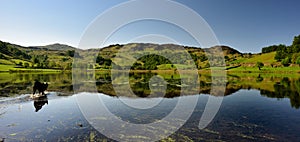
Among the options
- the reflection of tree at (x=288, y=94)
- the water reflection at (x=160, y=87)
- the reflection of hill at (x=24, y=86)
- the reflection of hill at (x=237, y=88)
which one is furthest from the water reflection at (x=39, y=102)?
the reflection of tree at (x=288, y=94)

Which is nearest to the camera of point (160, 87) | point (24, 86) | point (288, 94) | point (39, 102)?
point (39, 102)

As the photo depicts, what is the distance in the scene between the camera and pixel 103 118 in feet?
64.1

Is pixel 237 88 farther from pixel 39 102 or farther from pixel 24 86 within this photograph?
pixel 24 86

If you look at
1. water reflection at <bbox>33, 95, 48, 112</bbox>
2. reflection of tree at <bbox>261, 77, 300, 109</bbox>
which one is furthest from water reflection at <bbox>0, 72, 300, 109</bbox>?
water reflection at <bbox>33, 95, 48, 112</bbox>

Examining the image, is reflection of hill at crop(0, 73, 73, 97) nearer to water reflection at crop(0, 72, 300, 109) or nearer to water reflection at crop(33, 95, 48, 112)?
water reflection at crop(0, 72, 300, 109)

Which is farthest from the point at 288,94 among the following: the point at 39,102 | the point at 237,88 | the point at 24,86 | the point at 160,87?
the point at 24,86

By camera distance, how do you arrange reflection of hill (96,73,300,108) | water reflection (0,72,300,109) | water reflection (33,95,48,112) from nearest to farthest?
water reflection (33,95,48,112), reflection of hill (96,73,300,108), water reflection (0,72,300,109)

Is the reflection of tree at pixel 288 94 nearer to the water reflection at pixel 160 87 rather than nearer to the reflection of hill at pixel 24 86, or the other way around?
the water reflection at pixel 160 87

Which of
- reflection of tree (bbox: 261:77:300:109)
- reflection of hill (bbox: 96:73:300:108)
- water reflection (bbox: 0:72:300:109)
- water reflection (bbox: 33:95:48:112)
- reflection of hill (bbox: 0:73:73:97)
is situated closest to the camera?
water reflection (bbox: 33:95:48:112)

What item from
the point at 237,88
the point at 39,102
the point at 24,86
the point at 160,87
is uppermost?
the point at 24,86

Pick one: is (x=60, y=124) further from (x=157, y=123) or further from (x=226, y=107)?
(x=226, y=107)

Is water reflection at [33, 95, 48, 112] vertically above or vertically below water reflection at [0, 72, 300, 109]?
below

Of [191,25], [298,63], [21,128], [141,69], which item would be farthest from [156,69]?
[21,128]

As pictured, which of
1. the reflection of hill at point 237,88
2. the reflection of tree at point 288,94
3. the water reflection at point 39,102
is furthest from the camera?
the reflection of hill at point 237,88
